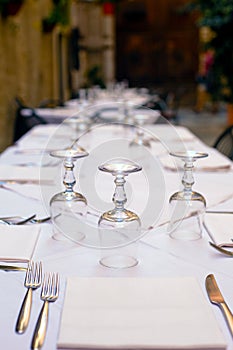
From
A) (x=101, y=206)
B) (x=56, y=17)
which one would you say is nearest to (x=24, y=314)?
Answer: (x=101, y=206)

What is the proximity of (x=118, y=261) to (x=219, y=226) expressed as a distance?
403mm

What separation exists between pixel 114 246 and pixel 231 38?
26.2ft

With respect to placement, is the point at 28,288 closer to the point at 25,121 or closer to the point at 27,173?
the point at 27,173

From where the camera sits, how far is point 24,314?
1.12 m

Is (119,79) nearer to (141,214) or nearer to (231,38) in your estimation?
(231,38)

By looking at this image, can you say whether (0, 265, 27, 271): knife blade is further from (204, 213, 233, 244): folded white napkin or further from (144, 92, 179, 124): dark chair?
(144, 92, 179, 124): dark chair

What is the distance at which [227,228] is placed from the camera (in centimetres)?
165

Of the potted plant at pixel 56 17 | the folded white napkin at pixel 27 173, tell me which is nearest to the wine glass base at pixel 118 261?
the folded white napkin at pixel 27 173

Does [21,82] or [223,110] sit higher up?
[21,82]

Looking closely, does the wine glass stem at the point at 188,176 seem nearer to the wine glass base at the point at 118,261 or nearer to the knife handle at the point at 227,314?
the wine glass base at the point at 118,261

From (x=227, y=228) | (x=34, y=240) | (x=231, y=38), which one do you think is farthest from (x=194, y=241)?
(x=231, y=38)

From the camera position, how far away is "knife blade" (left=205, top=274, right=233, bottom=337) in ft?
3.60

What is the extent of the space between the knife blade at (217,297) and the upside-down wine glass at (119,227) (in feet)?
0.65

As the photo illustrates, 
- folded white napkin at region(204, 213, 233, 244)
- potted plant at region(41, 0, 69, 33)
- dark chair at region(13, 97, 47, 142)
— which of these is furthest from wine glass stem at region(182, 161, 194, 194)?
potted plant at region(41, 0, 69, 33)
